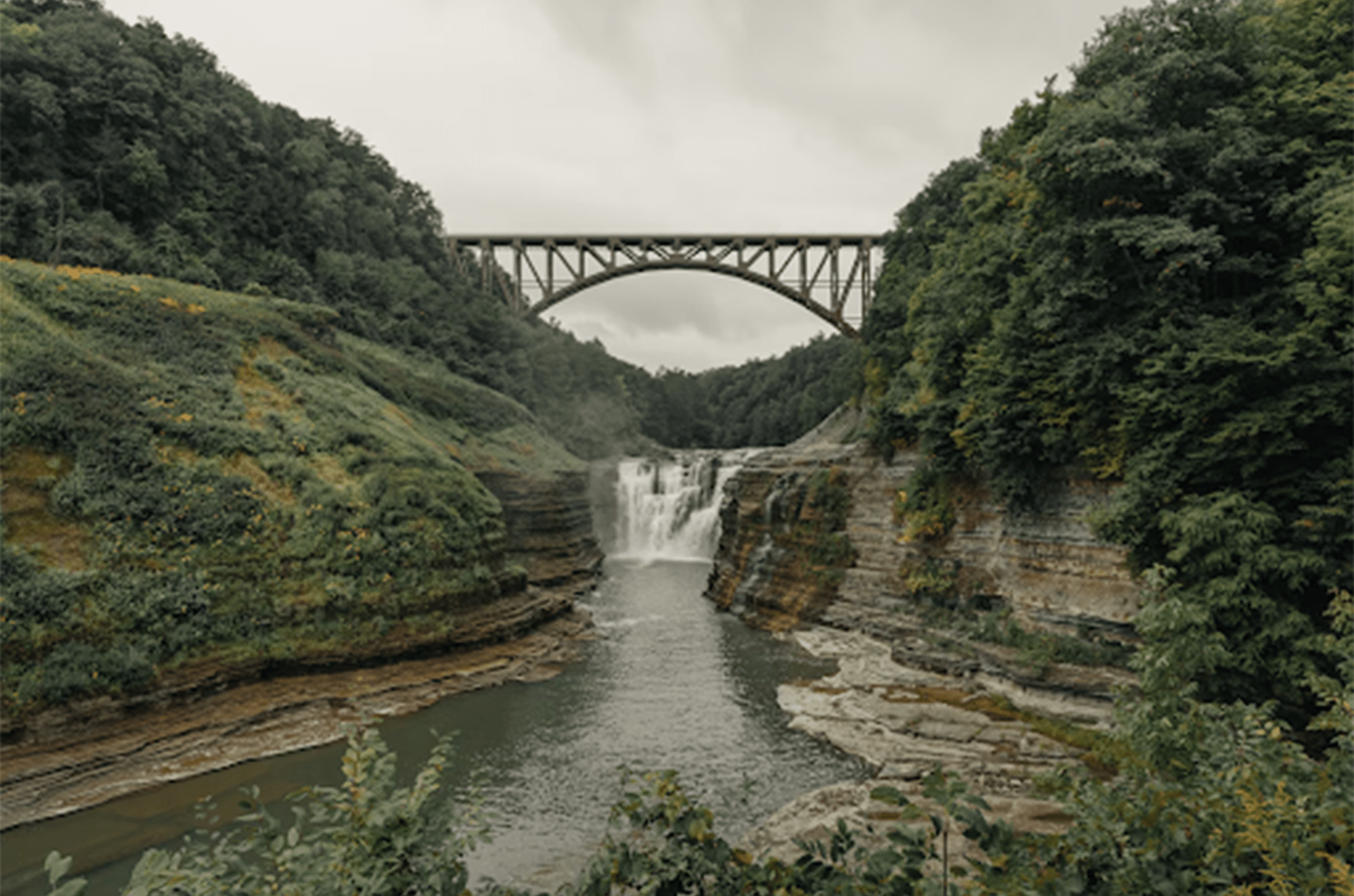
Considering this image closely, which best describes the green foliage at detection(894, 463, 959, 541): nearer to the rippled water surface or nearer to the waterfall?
the rippled water surface

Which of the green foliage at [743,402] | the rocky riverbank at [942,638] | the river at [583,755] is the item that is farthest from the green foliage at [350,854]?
the green foliage at [743,402]

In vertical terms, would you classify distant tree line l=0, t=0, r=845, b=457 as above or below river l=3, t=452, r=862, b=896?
above

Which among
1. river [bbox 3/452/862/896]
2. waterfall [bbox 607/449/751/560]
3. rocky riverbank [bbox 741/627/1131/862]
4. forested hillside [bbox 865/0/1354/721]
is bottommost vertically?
river [bbox 3/452/862/896]

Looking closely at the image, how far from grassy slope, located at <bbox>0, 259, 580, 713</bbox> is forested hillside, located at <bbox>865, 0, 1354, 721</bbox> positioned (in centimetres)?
1676

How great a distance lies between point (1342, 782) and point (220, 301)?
30.9 meters

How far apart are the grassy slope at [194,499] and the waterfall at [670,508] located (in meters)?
18.5

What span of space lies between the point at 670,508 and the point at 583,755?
2896 centimetres

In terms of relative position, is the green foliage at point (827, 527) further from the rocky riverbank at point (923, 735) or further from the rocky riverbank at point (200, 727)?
the rocky riverbank at point (200, 727)

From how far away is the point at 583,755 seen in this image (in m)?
15.2

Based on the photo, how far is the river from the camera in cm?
1167

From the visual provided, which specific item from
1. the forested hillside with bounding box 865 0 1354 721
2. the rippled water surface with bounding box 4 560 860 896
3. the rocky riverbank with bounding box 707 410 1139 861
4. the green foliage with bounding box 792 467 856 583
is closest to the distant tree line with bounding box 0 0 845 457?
the green foliage with bounding box 792 467 856 583

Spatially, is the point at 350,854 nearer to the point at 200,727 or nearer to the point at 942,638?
the point at 200,727

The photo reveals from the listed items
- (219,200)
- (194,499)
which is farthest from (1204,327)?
(219,200)

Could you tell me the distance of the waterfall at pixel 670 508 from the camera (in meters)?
42.0
